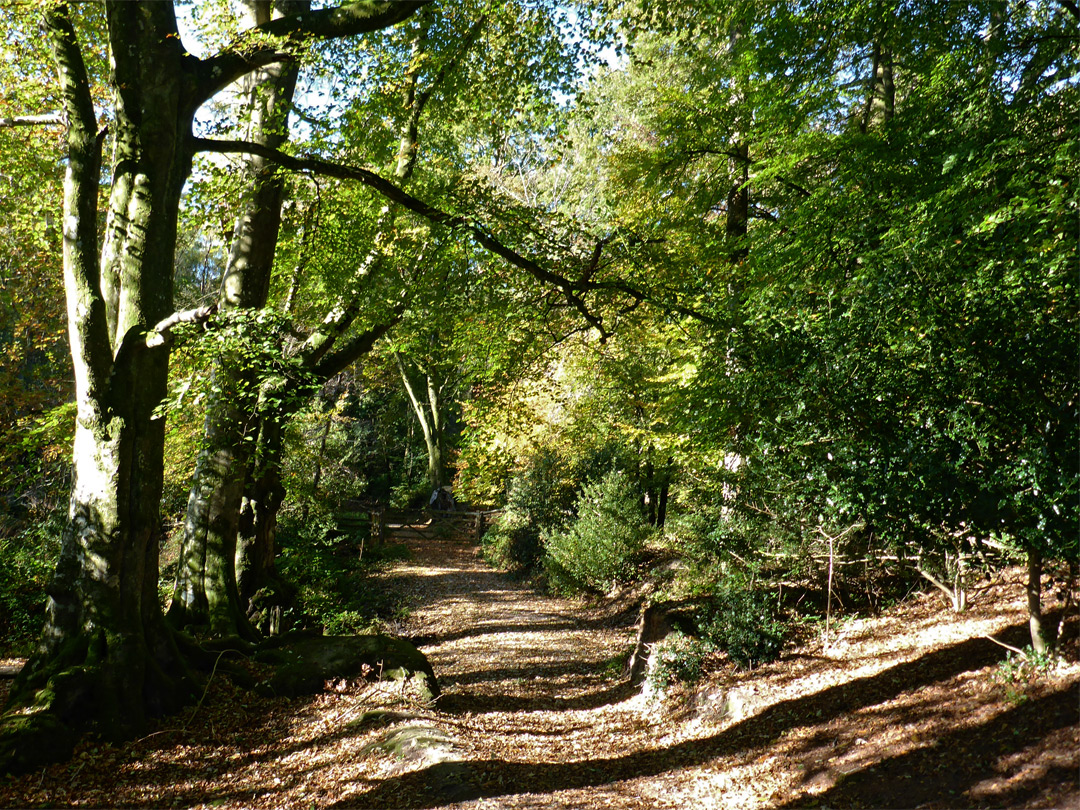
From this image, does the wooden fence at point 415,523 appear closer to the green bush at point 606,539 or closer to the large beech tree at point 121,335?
the green bush at point 606,539

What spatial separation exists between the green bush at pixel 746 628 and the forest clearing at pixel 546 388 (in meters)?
0.06

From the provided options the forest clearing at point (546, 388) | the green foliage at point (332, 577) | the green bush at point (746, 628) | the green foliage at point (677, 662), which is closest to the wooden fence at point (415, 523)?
the green foliage at point (332, 577)

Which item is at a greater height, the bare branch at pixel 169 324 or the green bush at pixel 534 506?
the bare branch at pixel 169 324

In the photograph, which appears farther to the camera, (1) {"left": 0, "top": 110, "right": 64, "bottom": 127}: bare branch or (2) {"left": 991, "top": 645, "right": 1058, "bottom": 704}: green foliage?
(1) {"left": 0, "top": 110, "right": 64, "bottom": 127}: bare branch

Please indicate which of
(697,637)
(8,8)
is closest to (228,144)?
(8,8)

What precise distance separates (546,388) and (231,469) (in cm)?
574

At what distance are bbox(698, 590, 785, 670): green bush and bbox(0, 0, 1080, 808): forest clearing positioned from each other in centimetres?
6

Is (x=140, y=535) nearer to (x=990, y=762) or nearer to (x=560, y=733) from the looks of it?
(x=560, y=733)

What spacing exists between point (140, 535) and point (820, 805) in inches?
233

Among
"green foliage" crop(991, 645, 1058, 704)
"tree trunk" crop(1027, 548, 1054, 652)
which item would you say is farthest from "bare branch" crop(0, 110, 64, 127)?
"green foliage" crop(991, 645, 1058, 704)

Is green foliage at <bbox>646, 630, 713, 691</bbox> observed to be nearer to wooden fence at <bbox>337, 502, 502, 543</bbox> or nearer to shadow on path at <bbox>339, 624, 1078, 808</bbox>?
shadow on path at <bbox>339, 624, 1078, 808</bbox>

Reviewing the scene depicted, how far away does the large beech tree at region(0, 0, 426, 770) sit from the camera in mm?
5625

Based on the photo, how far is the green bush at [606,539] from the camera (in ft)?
43.6

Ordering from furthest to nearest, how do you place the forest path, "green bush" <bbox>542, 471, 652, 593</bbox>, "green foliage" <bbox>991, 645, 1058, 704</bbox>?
"green bush" <bbox>542, 471, 652, 593</bbox> < the forest path < "green foliage" <bbox>991, 645, 1058, 704</bbox>
